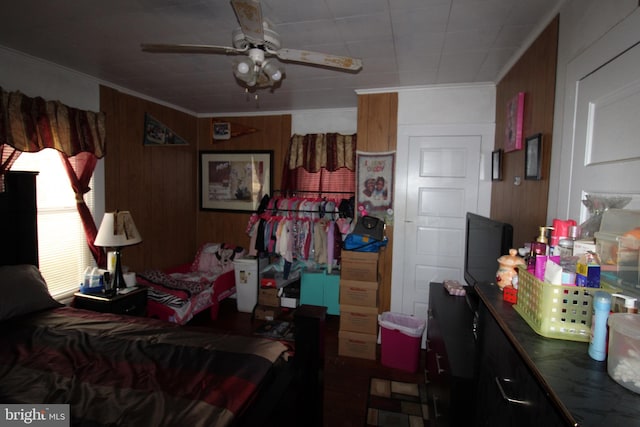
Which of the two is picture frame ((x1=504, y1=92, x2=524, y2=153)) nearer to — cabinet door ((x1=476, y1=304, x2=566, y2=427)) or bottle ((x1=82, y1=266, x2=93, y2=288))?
cabinet door ((x1=476, y1=304, x2=566, y2=427))

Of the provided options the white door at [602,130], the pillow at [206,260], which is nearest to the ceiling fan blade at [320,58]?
the white door at [602,130]

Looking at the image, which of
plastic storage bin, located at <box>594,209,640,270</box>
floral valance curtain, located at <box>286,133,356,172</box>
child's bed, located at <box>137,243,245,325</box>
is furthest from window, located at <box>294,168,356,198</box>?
plastic storage bin, located at <box>594,209,640,270</box>

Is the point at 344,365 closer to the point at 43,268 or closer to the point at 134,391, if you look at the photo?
the point at 134,391

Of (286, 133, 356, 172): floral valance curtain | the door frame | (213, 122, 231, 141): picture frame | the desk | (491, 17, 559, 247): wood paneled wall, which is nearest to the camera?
the desk

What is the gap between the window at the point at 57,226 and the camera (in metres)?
2.65

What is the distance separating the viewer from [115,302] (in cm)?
260

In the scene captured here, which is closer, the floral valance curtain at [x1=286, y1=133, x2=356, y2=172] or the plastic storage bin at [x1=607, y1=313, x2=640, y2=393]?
the plastic storage bin at [x1=607, y1=313, x2=640, y2=393]

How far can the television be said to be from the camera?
1768 mm

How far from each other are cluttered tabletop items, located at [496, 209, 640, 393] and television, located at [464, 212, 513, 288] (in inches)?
27.5

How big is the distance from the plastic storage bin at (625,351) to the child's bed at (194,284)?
320 cm

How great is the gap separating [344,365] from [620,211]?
95.7 inches

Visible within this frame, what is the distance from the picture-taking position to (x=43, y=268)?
268 cm

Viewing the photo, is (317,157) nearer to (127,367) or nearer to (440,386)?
(440,386)

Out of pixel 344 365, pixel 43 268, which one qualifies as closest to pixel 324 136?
pixel 344 365
